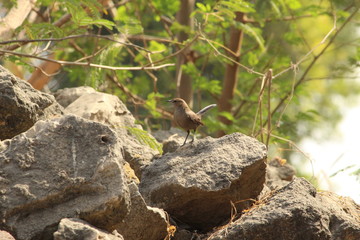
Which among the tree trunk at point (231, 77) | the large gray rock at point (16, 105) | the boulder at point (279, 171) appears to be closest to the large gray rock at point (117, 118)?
the large gray rock at point (16, 105)

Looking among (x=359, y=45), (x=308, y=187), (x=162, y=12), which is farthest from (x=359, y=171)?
(x=162, y=12)

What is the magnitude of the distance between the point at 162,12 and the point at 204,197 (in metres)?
6.57

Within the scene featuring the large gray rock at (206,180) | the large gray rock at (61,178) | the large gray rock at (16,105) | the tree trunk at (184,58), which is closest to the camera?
the large gray rock at (61,178)

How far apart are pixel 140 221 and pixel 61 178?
2.48 ft

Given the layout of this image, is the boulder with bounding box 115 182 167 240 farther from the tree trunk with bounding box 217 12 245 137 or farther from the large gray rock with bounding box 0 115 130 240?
the tree trunk with bounding box 217 12 245 137

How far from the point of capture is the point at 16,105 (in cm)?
447

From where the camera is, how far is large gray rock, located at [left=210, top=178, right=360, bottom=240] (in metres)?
4.14

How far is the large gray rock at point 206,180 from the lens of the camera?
456 cm

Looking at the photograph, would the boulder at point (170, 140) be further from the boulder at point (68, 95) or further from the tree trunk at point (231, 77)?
the tree trunk at point (231, 77)

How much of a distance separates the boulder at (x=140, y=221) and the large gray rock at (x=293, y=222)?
1.36 ft

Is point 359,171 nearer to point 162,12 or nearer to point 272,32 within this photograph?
point 272,32

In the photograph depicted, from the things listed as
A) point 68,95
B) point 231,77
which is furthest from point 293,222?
point 231,77

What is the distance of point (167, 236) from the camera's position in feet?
14.6

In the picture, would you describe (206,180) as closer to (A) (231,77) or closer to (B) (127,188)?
(B) (127,188)
